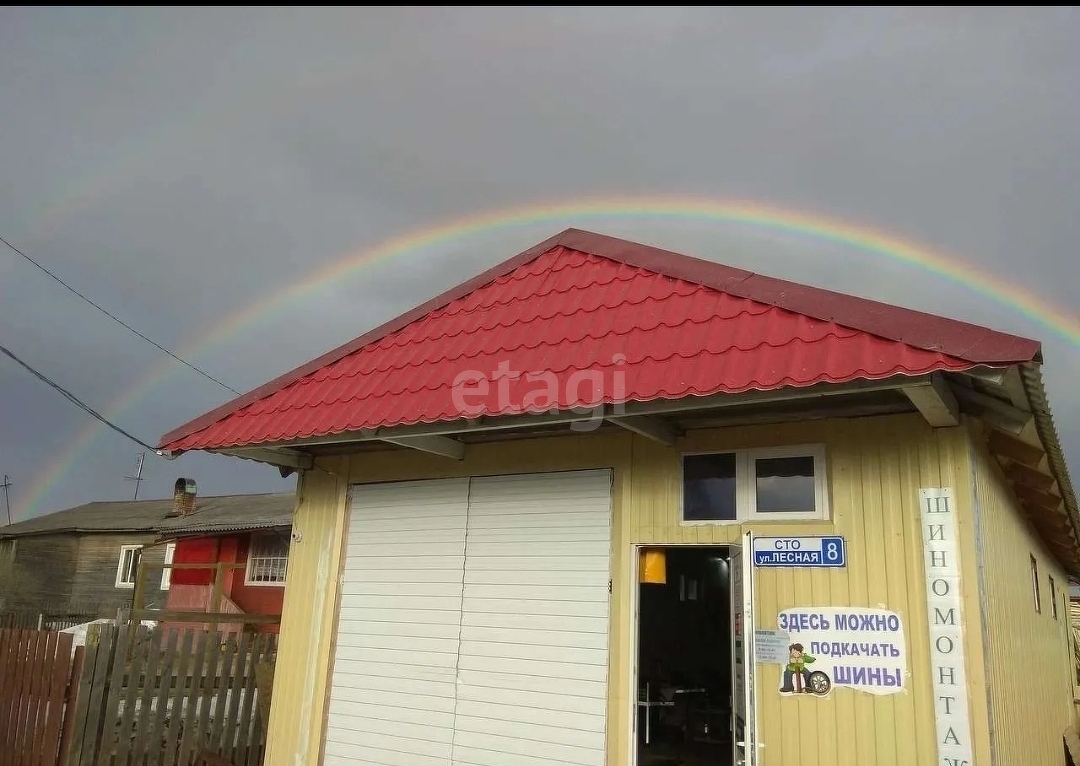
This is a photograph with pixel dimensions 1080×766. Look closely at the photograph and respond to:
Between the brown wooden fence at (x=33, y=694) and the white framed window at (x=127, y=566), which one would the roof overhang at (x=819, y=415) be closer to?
the brown wooden fence at (x=33, y=694)

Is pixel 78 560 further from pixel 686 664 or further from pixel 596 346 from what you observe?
pixel 596 346

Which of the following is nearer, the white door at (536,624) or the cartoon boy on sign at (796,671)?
the cartoon boy on sign at (796,671)

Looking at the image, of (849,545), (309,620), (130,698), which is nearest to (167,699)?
(130,698)

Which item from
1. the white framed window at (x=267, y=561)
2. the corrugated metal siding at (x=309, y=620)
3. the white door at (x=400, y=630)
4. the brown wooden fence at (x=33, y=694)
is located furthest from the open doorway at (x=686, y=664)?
the white framed window at (x=267, y=561)

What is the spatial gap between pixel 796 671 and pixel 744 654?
0.72 m

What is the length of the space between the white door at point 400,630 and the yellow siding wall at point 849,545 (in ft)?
3.26

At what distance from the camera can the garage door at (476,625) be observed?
20.7ft

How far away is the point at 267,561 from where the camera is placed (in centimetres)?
2423

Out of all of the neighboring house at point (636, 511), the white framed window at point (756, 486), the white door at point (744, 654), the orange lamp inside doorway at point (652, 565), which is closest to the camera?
the white door at point (744, 654)

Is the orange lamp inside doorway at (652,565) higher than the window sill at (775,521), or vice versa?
the window sill at (775,521)

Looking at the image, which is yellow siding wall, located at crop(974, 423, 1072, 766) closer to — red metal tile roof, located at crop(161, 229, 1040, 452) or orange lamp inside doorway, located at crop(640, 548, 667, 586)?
red metal tile roof, located at crop(161, 229, 1040, 452)

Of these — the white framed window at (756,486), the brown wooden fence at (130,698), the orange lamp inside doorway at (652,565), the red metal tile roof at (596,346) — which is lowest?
the brown wooden fence at (130,698)

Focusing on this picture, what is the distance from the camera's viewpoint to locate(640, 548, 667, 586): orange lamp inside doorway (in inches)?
248

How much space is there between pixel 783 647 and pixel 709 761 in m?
5.89
